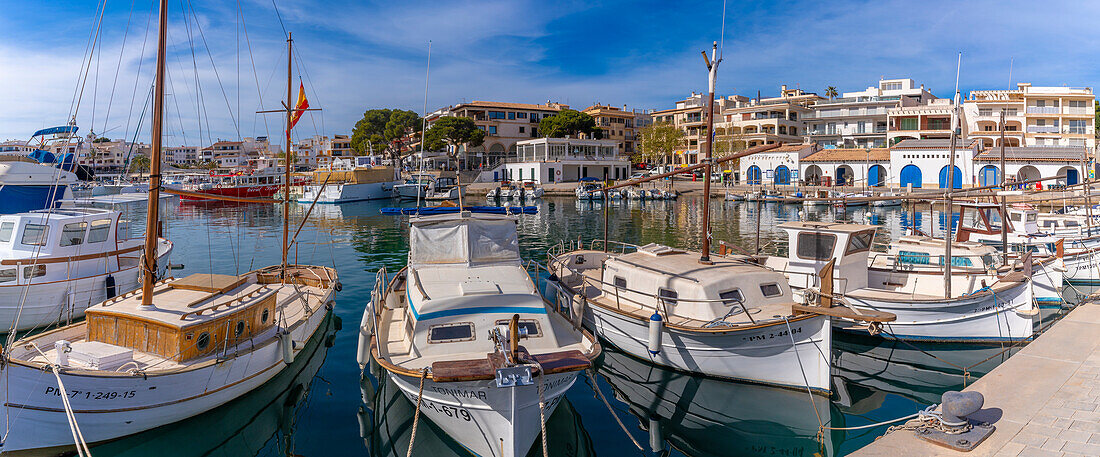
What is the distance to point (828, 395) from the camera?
1138 centimetres

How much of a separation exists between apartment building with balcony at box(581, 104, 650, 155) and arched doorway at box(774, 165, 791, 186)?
32014 mm

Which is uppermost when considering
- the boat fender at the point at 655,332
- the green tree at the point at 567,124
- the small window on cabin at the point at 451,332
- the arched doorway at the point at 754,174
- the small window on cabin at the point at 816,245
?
the green tree at the point at 567,124

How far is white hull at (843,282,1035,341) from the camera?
572 inches

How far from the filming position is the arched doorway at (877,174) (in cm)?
6799

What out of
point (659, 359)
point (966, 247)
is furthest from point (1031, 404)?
point (966, 247)

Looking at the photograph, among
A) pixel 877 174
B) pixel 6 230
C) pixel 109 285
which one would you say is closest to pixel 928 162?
pixel 877 174

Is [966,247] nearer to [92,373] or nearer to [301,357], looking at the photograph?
[301,357]

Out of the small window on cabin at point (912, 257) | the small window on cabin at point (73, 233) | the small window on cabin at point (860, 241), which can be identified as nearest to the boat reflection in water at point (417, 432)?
the small window on cabin at point (860, 241)

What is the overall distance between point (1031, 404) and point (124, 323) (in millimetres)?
15265

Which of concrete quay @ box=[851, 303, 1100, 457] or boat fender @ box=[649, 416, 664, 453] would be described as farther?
boat fender @ box=[649, 416, 664, 453]

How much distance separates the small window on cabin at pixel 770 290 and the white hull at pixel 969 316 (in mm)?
2847

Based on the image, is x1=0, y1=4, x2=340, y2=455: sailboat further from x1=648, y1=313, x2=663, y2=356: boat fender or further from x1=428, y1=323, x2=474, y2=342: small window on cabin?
→ x1=648, y1=313, x2=663, y2=356: boat fender

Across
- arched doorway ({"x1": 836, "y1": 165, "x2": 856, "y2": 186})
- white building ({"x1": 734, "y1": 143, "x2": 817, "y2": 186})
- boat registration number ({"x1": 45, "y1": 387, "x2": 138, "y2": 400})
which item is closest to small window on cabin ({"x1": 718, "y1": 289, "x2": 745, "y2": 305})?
boat registration number ({"x1": 45, "y1": 387, "x2": 138, "y2": 400})

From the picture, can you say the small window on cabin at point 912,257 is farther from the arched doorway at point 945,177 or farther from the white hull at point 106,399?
the arched doorway at point 945,177
